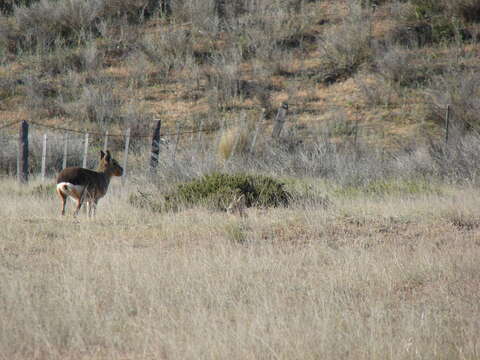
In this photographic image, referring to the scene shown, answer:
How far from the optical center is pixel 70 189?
33.8 ft

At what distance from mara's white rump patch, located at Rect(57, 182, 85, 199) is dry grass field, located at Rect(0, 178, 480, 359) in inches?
23.7

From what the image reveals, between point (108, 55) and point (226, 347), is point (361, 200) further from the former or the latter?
point (108, 55)

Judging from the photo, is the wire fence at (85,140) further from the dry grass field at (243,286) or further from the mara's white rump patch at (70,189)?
the dry grass field at (243,286)

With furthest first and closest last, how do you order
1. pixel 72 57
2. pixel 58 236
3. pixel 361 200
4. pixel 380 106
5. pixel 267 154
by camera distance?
1. pixel 72 57
2. pixel 380 106
3. pixel 267 154
4. pixel 361 200
5. pixel 58 236

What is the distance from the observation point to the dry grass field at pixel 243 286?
4551 millimetres

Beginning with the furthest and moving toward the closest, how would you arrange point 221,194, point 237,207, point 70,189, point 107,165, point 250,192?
point 107,165, point 250,192, point 221,194, point 70,189, point 237,207

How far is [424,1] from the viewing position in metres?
29.2

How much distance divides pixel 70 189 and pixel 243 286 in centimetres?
518

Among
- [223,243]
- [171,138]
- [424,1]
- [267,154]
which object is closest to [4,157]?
[171,138]

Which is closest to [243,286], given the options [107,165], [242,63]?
[107,165]

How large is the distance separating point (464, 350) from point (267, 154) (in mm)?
13608

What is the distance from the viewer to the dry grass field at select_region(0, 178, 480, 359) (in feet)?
14.9

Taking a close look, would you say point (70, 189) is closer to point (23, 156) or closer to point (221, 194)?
point (221, 194)

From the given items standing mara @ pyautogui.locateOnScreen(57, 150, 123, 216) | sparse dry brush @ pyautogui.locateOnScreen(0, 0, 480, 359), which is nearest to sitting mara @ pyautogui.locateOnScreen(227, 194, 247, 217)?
sparse dry brush @ pyautogui.locateOnScreen(0, 0, 480, 359)
